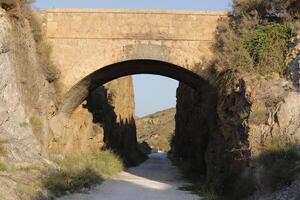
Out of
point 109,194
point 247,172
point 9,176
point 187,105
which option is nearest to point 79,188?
point 109,194

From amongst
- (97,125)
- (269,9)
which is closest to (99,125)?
(97,125)

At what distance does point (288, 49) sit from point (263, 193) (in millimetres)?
5578

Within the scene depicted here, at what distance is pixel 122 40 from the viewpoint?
17375 millimetres

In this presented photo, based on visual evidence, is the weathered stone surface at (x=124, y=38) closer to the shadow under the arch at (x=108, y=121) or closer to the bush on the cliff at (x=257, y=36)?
the bush on the cliff at (x=257, y=36)

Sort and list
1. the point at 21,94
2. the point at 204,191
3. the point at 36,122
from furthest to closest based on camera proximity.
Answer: the point at 36,122 → the point at 21,94 → the point at 204,191

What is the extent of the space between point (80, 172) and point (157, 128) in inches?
2669

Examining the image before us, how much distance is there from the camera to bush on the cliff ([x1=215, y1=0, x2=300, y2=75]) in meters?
14.2

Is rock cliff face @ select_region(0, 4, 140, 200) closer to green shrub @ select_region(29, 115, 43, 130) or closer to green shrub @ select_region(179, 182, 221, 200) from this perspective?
green shrub @ select_region(29, 115, 43, 130)

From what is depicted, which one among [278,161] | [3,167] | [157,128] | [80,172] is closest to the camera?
[278,161]

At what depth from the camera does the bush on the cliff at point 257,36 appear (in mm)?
14211

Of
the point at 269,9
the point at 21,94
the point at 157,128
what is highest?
the point at 269,9

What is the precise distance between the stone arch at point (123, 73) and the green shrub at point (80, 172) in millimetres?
2127

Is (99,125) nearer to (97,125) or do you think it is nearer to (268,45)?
(97,125)

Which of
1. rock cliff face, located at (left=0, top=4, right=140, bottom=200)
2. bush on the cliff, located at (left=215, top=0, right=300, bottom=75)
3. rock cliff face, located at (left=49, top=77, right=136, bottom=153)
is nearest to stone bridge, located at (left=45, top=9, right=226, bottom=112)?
bush on the cliff, located at (left=215, top=0, right=300, bottom=75)
